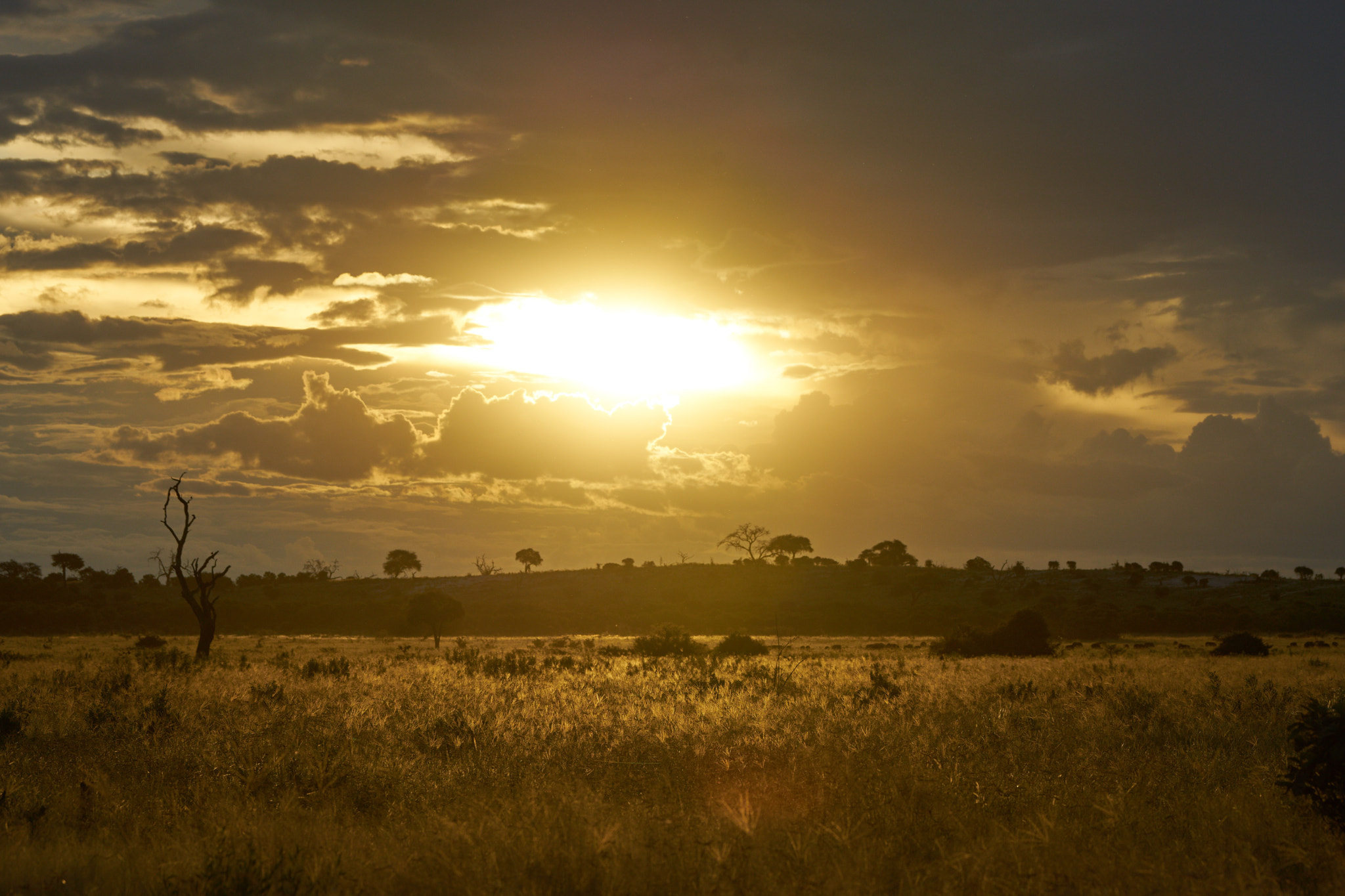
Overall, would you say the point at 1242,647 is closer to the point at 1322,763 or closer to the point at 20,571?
the point at 1322,763

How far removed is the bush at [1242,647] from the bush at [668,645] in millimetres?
24582

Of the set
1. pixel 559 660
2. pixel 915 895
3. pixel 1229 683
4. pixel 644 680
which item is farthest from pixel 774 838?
pixel 559 660

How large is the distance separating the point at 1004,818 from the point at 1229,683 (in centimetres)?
1863

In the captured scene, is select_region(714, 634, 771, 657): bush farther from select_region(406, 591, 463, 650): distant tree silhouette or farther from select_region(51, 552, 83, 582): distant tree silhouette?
select_region(51, 552, 83, 582): distant tree silhouette

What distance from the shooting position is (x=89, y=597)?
8594cm

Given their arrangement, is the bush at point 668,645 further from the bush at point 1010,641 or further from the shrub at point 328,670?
the shrub at point 328,670

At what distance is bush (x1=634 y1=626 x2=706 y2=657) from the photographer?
140 feet

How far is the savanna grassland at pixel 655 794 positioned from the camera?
7.41m

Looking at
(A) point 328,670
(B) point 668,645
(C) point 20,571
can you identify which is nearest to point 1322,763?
(A) point 328,670

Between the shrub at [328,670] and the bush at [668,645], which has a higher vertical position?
the shrub at [328,670]

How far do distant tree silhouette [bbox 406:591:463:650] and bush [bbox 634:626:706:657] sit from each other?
73.6 ft

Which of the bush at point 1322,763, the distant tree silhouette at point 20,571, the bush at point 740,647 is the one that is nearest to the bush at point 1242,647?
the bush at point 740,647

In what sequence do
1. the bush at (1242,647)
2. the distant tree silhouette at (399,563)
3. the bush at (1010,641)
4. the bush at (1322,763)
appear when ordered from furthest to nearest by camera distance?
1. the distant tree silhouette at (399,563)
2. the bush at (1010,641)
3. the bush at (1242,647)
4. the bush at (1322,763)

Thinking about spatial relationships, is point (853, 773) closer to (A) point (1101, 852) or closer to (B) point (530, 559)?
(A) point (1101, 852)
